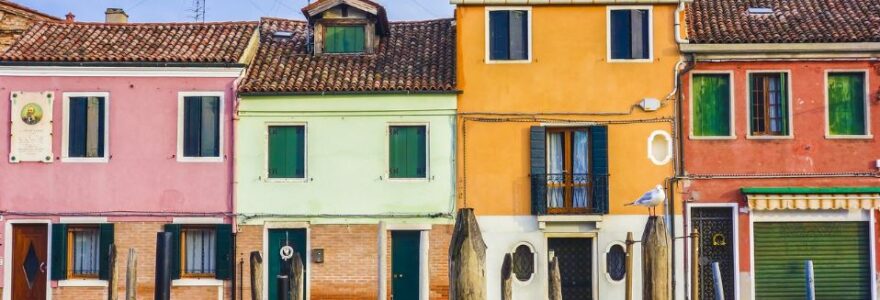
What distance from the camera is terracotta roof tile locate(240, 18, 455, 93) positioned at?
2097 cm

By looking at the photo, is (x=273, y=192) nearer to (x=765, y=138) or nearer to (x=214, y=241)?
(x=214, y=241)

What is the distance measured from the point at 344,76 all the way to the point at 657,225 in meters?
8.87

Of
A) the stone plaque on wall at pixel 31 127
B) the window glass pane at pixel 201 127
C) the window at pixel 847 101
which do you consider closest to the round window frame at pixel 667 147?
the window at pixel 847 101

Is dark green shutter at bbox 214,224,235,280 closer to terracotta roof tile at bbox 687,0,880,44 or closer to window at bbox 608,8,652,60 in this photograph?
window at bbox 608,8,652,60

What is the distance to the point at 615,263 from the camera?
20.9 meters

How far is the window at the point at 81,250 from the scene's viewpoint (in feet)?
68.9

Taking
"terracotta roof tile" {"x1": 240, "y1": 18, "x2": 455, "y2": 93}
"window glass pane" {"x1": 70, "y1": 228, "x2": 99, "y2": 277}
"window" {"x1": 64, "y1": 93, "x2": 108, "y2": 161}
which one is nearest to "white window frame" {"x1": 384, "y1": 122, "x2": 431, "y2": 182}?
"terracotta roof tile" {"x1": 240, "y1": 18, "x2": 455, "y2": 93}

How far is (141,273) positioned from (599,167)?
8.69m

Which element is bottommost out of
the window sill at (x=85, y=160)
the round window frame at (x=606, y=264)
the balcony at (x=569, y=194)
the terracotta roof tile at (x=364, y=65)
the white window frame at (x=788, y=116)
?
the round window frame at (x=606, y=264)

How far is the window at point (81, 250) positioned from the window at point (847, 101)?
13502 millimetres

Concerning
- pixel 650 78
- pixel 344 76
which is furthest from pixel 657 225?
pixel 344 76

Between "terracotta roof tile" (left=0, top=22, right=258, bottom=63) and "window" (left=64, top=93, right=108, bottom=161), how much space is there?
0.82 metres

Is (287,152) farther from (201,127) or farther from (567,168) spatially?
(567,168)

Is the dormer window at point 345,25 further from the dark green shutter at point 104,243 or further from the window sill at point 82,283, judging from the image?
the window sill at point 82,283
